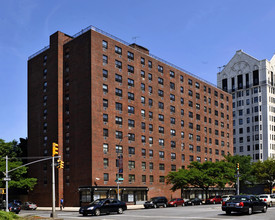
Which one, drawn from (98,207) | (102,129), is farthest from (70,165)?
(98,207)

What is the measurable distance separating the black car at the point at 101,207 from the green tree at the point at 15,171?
100 feet

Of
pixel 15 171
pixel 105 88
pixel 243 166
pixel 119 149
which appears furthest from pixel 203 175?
pixel 15 171

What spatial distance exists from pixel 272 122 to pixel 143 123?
68.4 meters

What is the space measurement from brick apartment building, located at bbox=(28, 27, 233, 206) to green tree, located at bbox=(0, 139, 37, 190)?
2.56 meters

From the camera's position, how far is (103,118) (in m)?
68.6

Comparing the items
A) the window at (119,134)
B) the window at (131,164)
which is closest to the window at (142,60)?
the window at (119,134)

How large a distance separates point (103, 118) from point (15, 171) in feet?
65.2

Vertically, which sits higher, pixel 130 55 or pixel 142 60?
pixel 130 55

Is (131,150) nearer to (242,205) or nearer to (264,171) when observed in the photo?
(264,171)

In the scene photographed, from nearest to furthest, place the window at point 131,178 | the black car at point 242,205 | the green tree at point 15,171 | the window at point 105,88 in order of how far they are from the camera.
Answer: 1. the black car at point 242,205
2. the green tree at point 15,171
3. the window at point 105,88
4. the window at point 131,178

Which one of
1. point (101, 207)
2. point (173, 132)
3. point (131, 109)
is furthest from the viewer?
point (173, 132)

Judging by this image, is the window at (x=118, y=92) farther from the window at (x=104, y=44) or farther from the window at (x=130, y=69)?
the window at (x=104, y=44)

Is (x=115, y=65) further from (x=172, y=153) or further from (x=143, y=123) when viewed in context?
(x=172, y=153)

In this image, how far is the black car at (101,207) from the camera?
37562 mm
